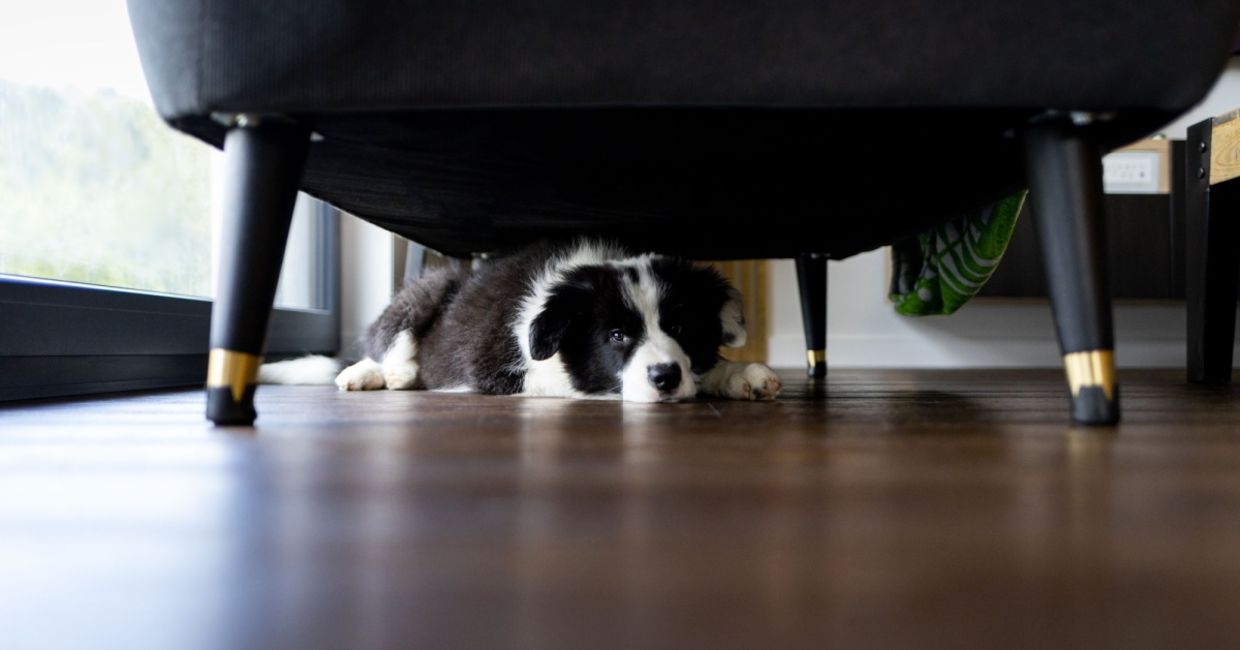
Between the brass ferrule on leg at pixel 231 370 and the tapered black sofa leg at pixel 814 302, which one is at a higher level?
the tapered black sofa leg at pixel 814 302

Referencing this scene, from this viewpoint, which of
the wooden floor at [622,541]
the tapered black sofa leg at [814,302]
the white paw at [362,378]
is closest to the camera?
the wooden floor at [622,541]

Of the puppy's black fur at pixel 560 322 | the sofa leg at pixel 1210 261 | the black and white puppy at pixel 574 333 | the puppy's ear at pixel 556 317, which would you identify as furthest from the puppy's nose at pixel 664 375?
the sofa leg at pixel 1210 261

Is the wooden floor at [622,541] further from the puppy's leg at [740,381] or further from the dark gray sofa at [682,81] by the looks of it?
the puppy's leg at [740,381]

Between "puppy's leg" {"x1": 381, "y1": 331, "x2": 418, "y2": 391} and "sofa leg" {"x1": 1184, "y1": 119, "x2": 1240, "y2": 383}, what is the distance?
7.18 ft

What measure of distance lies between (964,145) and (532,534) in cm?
110

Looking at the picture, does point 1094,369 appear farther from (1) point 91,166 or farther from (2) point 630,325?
(1) point 91,166

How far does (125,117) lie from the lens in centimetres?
219

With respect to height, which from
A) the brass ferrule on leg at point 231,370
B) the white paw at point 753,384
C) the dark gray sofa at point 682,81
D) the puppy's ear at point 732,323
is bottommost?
the white paw at point 753,384

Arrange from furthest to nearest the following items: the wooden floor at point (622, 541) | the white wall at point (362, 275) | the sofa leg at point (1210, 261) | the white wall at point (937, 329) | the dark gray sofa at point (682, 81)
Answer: the white wall at point (937, 329), the white wall at point (362, 275), the sofa leg at point (1210, 261), the dark gray sofa at point (682, 81), the wooden floor at point (622, 541)

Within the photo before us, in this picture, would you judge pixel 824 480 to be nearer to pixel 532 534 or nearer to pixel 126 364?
pixel 532 534

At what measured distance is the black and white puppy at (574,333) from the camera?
1.79 meters

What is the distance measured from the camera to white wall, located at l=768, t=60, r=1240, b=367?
415 centimetres

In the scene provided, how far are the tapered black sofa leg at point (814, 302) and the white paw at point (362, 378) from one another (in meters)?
1.37

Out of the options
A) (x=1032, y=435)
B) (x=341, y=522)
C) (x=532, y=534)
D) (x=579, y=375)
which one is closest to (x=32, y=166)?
(x=579, y=375)
